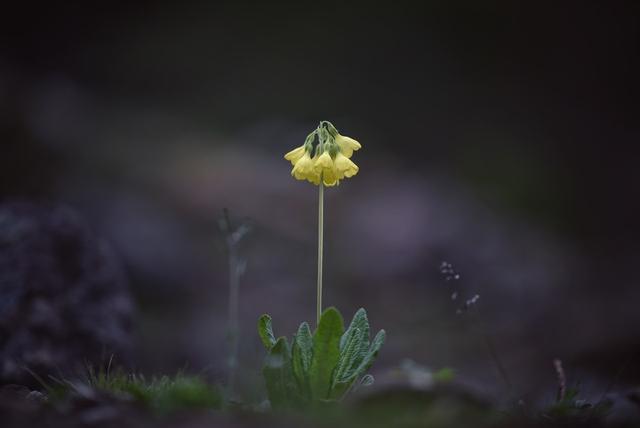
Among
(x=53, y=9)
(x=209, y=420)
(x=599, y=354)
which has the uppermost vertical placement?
(x=53, y=9)

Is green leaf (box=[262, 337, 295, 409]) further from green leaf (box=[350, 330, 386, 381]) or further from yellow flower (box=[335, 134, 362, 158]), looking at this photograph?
yellow flower (box=[335, 134, 362, 158])

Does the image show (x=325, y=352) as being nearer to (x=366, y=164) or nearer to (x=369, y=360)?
(x=369, y=360)

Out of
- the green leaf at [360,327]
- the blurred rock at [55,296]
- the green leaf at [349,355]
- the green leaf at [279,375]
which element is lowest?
the green leaf at [279,375]

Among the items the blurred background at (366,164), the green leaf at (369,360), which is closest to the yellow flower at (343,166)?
the green leaf at (369,360)

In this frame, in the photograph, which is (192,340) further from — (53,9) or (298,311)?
(53,9)

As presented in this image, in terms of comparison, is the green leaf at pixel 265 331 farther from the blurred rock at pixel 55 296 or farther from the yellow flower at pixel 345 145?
the blurred rock at pixel 55 296

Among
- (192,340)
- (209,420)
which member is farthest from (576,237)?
(209,420)
